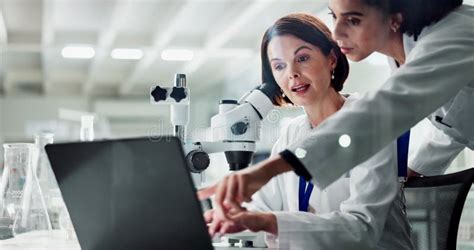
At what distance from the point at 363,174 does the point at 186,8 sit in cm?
150

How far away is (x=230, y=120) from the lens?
4.60 ft

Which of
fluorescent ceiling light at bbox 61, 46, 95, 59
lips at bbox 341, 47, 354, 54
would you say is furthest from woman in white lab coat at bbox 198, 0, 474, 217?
fluorescent ceiling light at bbox 61, 46, 95, 59

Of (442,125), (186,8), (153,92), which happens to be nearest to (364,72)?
(442,125)

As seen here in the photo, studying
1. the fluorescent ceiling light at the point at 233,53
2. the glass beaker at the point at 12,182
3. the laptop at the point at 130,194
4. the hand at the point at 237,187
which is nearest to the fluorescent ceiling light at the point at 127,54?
the fluorescent ceiling light at the point at 233,53

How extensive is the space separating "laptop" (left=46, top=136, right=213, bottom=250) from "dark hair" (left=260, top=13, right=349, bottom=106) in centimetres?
52

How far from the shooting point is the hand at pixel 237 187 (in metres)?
0.92

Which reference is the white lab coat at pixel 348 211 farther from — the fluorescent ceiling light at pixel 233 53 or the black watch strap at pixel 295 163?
the fluorescent ceiling light at pixel 233 53

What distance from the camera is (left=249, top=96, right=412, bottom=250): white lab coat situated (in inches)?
44.6

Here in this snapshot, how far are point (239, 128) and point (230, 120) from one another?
0.03 meters

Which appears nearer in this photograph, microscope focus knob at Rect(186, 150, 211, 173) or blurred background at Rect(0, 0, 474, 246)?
microscope focus knob at Rect(186, 150, 211, 173)

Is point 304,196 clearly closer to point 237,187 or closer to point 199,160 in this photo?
point 199,160

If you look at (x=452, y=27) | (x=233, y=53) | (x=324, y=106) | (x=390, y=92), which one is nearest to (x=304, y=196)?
(x=324, y=106)

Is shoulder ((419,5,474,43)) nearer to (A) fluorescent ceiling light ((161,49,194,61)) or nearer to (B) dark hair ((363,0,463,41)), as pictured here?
(B) dark hair ((363,0,463,41))

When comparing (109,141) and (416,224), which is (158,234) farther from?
(416,224)
